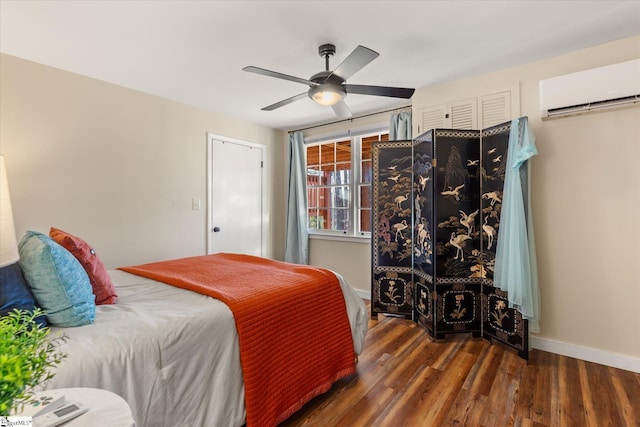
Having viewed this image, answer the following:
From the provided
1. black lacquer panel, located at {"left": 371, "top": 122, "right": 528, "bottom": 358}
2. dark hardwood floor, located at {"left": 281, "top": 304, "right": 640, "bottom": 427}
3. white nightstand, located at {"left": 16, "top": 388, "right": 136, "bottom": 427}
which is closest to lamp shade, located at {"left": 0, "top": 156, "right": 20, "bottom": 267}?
white nightstand, located at {"left": 16, "top": 388, "right": 136, "bottom": 427}

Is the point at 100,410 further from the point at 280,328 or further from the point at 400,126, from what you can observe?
the point at 400,126

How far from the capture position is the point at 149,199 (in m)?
3.32

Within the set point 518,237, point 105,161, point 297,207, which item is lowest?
point 518,237

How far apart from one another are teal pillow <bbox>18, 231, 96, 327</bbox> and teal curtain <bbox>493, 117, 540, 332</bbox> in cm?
267

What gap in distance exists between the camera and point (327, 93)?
2.19m

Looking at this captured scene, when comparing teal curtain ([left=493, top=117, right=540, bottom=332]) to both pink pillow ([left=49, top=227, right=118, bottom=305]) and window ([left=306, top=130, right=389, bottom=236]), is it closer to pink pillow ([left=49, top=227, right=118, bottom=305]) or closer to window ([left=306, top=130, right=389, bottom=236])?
window ([left=306, top=130, right=389, bottom=236])

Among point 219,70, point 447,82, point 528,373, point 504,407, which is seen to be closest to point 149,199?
point 219,70

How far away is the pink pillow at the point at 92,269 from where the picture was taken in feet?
5.35

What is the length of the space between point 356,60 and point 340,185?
2511 mm

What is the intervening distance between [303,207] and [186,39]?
264cm

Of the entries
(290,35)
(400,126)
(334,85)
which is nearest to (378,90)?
(334,85)

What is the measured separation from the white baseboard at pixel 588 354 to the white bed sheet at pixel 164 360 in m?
2.50

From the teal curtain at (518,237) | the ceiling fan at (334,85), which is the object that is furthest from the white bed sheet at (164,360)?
the teal curtain at (518,237)

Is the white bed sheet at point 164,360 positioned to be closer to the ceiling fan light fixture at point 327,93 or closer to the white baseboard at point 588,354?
the ceiling fan light fixture at point 327,93
